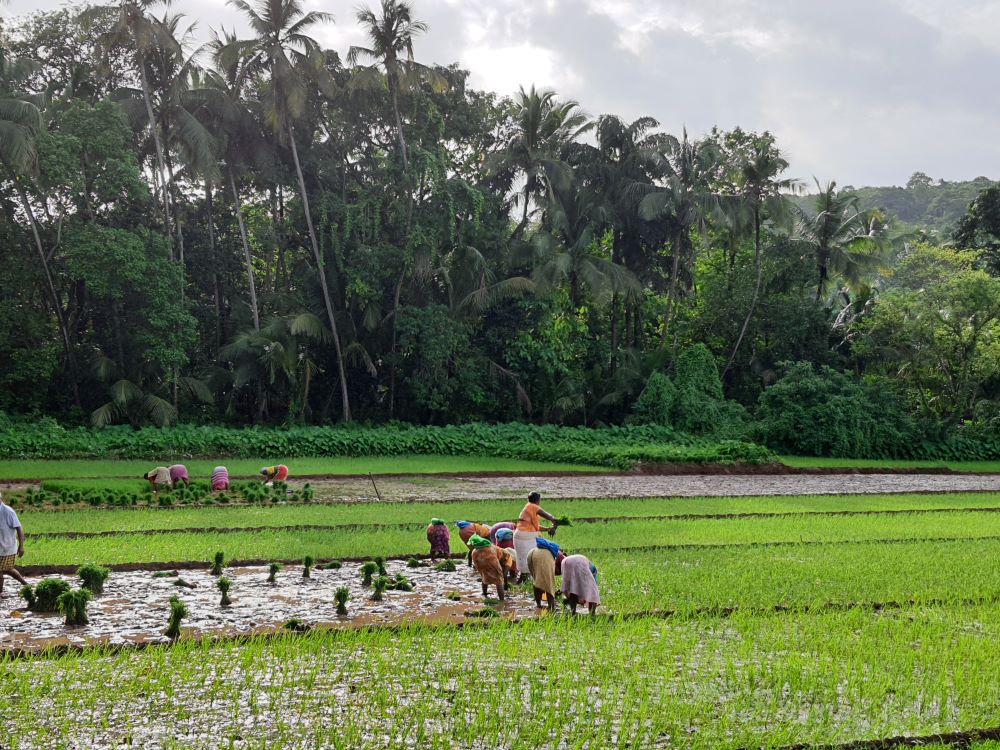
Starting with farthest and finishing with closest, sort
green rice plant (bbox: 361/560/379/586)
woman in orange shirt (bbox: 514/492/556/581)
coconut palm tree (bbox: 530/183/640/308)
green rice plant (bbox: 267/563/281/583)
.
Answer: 1. coconut palm tree (bbox: 530/183/640/308)
2. green rice plant (bbox: 267/563/281/583)
3. green rice plant (bbox: 361/560/379/586)
4. woman in orange shirt (bbox: 514/492/556/581)

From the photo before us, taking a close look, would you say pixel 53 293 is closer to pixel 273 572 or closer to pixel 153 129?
pixel 153 129

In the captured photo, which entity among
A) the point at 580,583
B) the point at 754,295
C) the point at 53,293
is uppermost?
the point at 754,295

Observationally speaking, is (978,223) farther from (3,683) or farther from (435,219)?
(3,683)

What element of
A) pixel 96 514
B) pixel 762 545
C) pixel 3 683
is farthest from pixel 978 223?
pixel 3 683

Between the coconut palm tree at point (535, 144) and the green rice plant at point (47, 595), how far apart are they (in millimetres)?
24462

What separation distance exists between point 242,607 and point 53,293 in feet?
69.8

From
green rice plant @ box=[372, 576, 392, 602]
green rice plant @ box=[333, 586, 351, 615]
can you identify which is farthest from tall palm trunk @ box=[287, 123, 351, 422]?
green rice plant @ box=[333, 586, 351, 615]

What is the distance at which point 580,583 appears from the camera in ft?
25.9

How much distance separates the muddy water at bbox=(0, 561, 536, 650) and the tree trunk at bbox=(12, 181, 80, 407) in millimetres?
19108

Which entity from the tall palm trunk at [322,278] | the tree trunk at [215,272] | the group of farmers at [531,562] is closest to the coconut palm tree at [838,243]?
the tall palm trunk at [322,278]

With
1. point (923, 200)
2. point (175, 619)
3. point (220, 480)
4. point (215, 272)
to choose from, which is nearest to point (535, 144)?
point (215, 272)


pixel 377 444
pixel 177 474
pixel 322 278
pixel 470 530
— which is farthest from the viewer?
pixel 322 278

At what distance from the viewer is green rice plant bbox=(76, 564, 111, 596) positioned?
327 inches

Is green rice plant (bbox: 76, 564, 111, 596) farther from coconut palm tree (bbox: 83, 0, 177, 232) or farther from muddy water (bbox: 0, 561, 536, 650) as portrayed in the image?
coconut palm tree (bbox: 83, 0, 177, 232)
